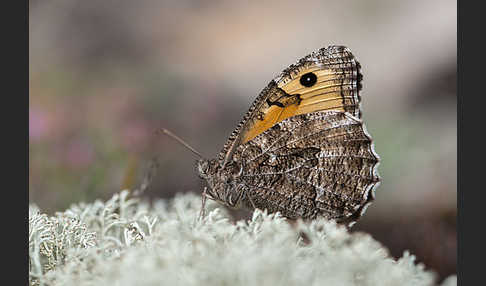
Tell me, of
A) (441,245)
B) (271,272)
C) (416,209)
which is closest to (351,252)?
(271,272)

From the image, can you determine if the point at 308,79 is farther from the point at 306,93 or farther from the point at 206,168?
the point at 206,168

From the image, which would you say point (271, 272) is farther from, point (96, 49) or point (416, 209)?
point (96, 49)

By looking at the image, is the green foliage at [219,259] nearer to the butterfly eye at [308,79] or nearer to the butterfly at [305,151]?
the butterfly at [305,151]

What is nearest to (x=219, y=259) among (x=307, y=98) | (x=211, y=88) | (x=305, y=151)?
(x=305, y=151)

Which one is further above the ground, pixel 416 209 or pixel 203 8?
pixel 203 8

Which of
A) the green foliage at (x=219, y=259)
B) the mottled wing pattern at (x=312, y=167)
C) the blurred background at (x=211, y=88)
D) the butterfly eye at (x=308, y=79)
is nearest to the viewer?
the green foliage at (x=219, y=259)

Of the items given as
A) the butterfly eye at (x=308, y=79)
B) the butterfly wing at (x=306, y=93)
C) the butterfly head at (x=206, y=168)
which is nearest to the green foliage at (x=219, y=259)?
the butterfly head at (x=206, y=168)
